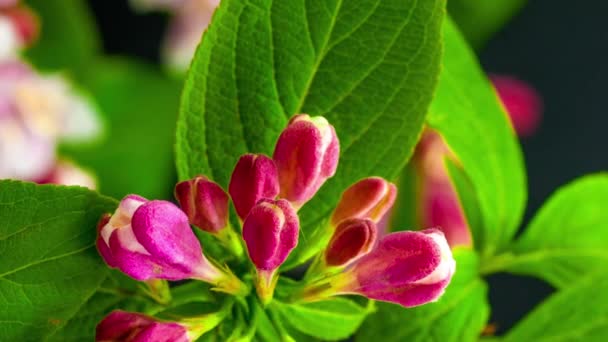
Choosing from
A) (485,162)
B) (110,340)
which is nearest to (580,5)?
(485,162)

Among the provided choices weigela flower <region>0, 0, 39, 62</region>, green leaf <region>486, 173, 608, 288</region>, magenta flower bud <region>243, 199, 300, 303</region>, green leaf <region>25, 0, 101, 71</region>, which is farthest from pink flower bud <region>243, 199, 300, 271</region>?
green leaf <region>25, 0, 101, 71</region>

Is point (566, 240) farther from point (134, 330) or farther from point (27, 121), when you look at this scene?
point (27, 121)

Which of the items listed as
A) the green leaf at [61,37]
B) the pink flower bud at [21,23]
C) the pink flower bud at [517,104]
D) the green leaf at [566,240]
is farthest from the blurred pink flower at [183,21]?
the green leaf at [566,240]

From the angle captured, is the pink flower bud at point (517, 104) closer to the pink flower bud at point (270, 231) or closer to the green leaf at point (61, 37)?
the green leaf at point (61, 37)

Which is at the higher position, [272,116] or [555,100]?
[272,116]

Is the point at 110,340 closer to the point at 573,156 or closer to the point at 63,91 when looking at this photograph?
the point at 63,91

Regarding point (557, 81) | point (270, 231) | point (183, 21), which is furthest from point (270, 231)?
point (557, 81)
